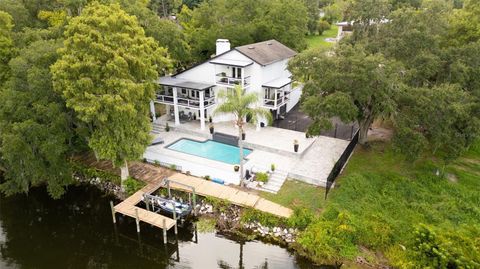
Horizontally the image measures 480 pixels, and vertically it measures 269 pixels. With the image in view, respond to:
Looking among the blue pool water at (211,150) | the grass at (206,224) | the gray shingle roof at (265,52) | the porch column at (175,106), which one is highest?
the gray shingle roof at (265,52)

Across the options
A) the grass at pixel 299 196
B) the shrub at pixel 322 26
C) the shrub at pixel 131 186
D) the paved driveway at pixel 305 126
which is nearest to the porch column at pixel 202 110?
the paved driveway at pixel 305 126

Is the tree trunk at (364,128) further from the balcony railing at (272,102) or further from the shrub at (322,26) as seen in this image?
the shrub at (322,26)

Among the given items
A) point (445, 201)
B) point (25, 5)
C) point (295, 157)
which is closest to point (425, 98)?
point (445, 201)

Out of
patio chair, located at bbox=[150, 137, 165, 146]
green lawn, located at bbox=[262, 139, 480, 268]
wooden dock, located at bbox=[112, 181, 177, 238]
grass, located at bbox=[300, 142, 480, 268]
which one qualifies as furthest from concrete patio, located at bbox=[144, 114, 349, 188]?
wooden dock, located at bbox=[112, 181, 177, 238]

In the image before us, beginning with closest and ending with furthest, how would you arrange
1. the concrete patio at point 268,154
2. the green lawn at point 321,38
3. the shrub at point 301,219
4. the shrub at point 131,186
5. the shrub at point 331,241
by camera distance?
the shrub at point 331,241
the shrub at point 301,219
the shrub at point 131,186
the concrete patio at point 268,154
the green lawn at point 321,38

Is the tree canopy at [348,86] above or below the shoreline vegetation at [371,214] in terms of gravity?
above

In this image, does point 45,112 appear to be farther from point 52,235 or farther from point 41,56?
point 52,235

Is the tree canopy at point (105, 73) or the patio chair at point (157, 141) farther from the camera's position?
the patio chair at point (157, 141)
